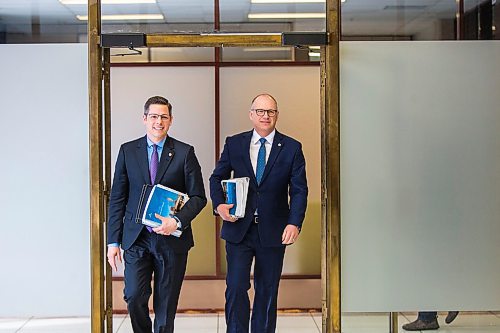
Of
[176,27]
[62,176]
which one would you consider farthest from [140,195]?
[176,27]

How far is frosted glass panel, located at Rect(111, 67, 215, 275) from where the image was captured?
21.5ft

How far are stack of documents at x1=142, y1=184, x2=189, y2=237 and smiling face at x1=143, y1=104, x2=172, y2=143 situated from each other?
0.33m

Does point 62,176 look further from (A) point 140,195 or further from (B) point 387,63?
(B) point 387,63

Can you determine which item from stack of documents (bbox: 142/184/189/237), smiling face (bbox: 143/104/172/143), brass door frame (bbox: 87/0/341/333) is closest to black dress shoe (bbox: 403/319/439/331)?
brass door frame (bbox: 87/0/341/333)

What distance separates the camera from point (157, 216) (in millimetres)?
4664

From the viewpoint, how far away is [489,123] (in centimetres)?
485

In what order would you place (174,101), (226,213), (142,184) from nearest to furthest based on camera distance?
(142,184)
(226,213)
(174,101)

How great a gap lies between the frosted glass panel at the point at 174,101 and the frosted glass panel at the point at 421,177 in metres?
2.01

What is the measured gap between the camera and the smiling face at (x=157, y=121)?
4758 mm

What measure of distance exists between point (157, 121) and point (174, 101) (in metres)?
1.84

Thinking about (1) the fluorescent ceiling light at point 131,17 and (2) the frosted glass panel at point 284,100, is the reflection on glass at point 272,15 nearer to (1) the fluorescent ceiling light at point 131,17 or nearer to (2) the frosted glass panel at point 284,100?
(1) the fluorescent ceiling light at point 131,17

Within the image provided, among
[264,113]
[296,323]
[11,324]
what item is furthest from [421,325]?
[11,324]

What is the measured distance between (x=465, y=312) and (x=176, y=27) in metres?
2.49

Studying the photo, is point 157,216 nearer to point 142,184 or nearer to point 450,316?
point 142,184
